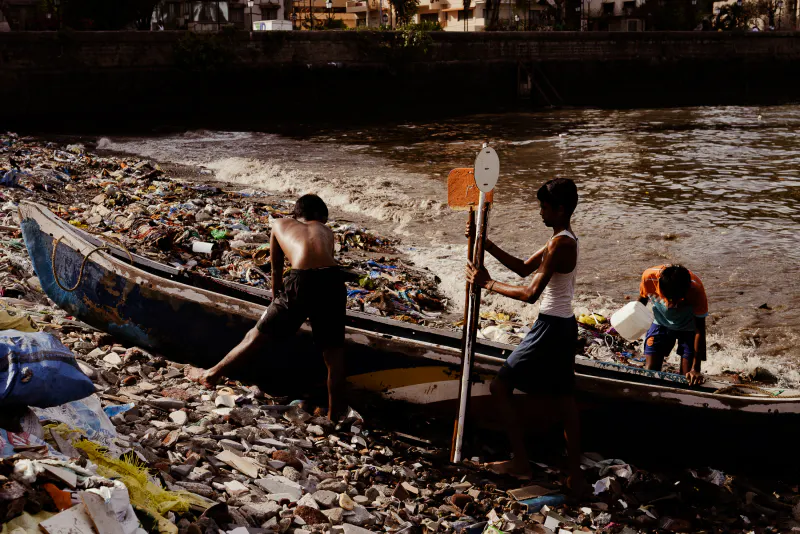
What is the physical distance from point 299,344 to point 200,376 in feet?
2.28

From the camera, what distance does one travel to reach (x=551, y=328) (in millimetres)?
3840

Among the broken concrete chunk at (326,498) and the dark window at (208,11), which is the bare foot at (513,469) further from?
the dark window at (208,11)

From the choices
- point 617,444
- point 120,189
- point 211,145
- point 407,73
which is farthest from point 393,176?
point 407,73

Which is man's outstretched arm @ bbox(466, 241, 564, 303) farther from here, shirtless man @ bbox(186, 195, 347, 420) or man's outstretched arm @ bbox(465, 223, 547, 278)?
shirtless man @ bbox(186, 195, 347, 420)

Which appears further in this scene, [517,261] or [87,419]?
[517,261]

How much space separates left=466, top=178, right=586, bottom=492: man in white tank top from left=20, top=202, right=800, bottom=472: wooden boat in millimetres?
104

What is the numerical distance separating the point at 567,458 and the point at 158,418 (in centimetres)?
218

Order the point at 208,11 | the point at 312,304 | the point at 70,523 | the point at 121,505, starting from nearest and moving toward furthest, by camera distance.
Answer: the point at 70,523 < the point at 121,505 < the point at 312,304 < the point at 208,11

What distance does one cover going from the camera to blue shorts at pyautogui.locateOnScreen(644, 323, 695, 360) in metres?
4.85

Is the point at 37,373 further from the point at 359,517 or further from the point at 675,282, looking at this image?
the point at 675,282

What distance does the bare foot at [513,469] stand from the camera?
4.16 m

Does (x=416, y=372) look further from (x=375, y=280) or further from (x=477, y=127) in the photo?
(x=477, y=127)

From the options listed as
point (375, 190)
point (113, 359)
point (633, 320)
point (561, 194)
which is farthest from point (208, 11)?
point (561, 194)

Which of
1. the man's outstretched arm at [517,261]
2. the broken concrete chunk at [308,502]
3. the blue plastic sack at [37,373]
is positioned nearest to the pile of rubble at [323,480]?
the broken concrete chunk at [308,502]
